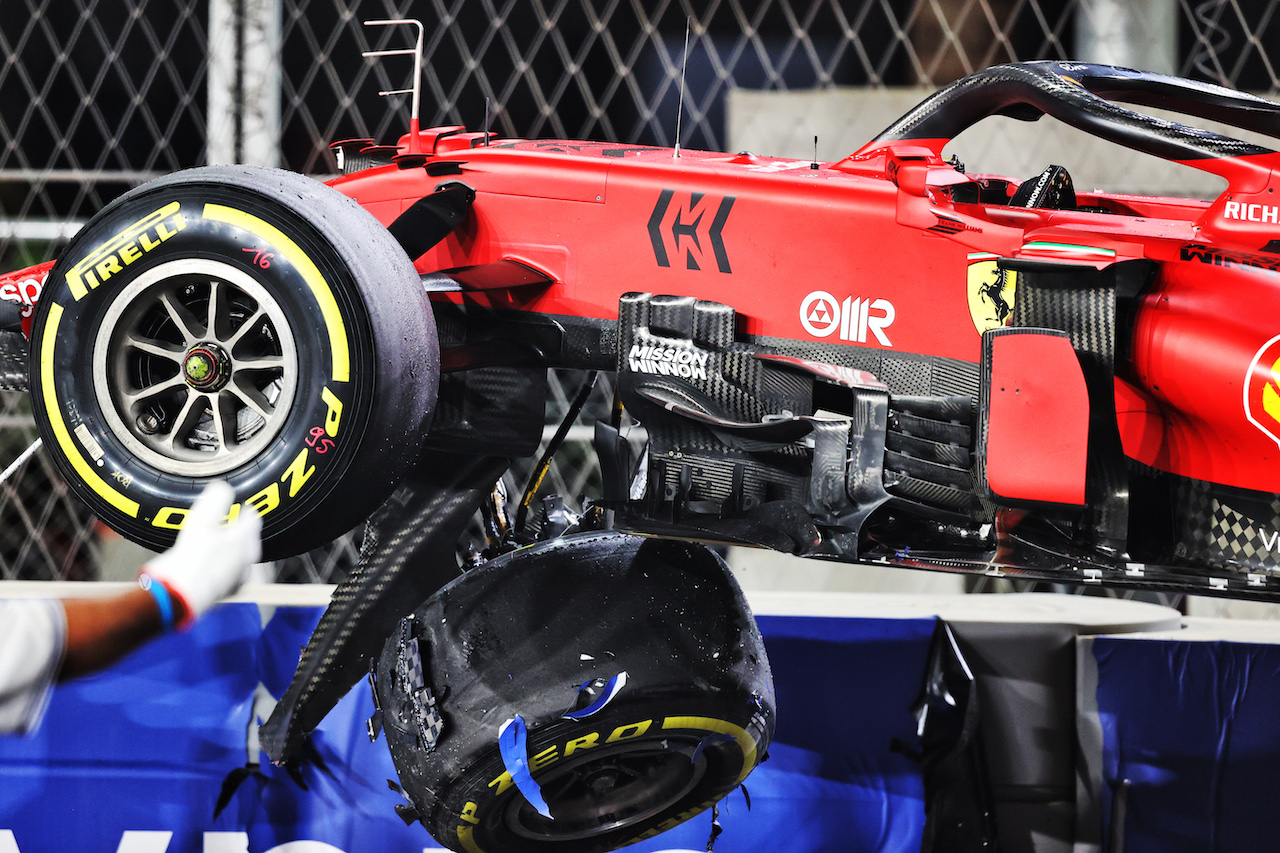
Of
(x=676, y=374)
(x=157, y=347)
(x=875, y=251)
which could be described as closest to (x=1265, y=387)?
(x=875, y=251)

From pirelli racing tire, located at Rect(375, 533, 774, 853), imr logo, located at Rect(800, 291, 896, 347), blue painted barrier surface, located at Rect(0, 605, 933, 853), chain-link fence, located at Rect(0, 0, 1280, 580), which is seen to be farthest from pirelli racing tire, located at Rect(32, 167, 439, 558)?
chain-link fence, located at Rect(0, 0, 1280, 580)

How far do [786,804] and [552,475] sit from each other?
161 cm

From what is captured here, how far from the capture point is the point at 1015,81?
1949mm

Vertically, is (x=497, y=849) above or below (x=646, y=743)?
below

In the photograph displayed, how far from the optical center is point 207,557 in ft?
4.66

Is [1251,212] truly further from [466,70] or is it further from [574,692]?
[466,70]

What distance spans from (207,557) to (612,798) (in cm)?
117

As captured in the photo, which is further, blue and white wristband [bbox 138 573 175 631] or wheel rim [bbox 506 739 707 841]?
wheel rim [bbox 506 739 707 841]

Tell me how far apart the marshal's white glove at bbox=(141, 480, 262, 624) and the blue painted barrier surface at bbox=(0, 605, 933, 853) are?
1.32 metres

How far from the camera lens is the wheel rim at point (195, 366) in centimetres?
169

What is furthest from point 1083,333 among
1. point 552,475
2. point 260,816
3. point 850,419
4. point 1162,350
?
point 552,475

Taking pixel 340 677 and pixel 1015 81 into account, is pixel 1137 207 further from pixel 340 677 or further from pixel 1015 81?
pixel 340 677

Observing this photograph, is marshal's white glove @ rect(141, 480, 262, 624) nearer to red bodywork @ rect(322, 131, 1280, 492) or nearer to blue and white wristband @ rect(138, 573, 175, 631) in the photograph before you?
blue and white wristband @ rect(138, 573, 175, 631)

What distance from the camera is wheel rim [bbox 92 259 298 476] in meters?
1.69
